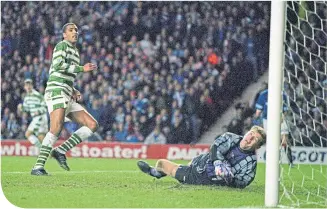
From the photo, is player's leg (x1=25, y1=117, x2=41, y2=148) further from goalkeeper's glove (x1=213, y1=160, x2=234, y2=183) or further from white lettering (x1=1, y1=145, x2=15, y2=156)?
goalkeeper's glove (x1=213, y1=160, x2=234, y2=183)

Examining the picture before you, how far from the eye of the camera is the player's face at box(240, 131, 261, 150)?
7219mm

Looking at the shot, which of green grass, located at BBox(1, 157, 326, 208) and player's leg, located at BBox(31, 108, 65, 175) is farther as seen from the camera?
player's leg, located at BBox(31, 108, 65, 175)

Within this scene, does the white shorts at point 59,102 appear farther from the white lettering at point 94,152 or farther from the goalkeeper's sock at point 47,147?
the white lettering at point 94,152

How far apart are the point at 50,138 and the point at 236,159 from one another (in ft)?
6.57

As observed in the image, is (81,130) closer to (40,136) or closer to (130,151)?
(40,136)

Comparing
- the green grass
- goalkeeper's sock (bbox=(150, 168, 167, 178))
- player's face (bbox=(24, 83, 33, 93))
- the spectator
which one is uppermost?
player's face (bbox=(24, 83, 33, 93))

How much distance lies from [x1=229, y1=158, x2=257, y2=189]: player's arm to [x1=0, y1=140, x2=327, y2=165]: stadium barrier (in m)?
4.92

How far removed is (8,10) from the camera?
38.6 ft

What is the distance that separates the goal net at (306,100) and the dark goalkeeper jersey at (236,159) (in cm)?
35

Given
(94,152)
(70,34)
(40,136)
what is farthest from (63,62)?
(94,152)

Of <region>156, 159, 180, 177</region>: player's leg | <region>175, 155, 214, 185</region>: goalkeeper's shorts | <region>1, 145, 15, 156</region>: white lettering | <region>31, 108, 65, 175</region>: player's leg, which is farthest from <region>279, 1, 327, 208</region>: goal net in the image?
<region>1, 145, 15, 156</region>: white lettering

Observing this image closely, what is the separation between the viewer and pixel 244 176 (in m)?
7.23

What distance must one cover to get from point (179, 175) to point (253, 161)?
0.79 metres

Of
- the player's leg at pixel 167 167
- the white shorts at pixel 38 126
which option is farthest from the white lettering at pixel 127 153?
the player's leg at pixel 167 167
